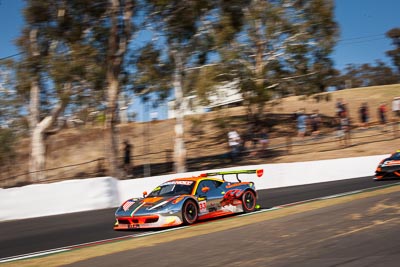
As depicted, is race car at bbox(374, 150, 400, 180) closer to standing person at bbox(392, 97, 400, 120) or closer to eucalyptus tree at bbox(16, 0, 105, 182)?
eucalyptus tree at bbox(16, 0, 105, 182)

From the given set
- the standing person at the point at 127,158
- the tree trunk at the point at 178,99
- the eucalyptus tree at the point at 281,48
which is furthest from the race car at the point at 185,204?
the eucalyptus tree at the point at 281,48

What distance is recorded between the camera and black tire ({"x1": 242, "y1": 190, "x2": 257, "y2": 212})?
13.9 m

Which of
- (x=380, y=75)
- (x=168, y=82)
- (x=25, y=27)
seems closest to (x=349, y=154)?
(x=168, y=82)

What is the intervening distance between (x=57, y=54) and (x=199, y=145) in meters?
15.8

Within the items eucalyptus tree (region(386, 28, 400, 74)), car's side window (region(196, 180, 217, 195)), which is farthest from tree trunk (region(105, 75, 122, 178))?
eucalyptus tree (region(386, 28, 400, 74))

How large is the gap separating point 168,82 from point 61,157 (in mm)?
13856

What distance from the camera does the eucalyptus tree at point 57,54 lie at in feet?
78.5

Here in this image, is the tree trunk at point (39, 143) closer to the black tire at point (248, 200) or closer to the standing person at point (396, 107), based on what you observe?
the black tire at point (248, 200)

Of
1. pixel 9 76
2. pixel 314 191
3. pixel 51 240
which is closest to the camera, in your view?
pixel 51 240

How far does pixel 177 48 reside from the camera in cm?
2658

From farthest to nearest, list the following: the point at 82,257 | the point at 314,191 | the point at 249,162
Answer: the point at 249,162
the point at 314,191
the point at 82,257

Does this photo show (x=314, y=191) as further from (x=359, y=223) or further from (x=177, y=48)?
(x=177, y=48)

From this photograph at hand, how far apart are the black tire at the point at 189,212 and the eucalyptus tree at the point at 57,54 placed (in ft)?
42.9

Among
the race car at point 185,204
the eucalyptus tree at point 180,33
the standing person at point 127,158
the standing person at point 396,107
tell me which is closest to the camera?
the race car at point 185,204
